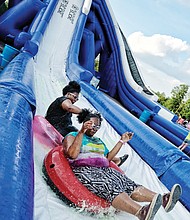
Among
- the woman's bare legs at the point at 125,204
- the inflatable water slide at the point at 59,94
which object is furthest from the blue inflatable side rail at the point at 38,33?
the woman's bare legs at the point at 125,204

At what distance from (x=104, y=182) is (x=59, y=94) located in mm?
2612

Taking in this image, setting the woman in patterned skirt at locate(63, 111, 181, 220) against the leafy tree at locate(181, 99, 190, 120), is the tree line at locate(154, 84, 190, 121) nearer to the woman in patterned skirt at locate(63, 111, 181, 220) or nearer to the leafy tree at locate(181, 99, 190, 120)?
the leafy tree at locate(181, 99, 190, 120)

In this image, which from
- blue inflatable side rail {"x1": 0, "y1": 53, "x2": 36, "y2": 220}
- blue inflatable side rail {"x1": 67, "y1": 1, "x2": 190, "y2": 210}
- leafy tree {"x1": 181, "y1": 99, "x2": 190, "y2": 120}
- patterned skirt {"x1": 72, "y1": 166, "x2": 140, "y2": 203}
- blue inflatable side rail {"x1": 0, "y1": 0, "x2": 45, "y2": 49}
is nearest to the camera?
blue inflatable side rail {"x1": 0, "y1": 53, "x2": 36, "y2": 220}

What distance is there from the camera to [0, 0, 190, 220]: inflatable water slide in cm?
101

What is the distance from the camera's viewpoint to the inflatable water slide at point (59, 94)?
101cm

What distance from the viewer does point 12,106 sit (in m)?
1.30

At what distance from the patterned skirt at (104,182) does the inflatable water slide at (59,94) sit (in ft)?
0.38

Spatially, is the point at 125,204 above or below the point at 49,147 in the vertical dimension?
above

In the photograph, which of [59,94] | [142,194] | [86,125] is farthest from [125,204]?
[59,94]

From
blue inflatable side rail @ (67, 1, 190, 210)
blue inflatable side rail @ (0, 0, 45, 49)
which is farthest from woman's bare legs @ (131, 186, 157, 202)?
blue inflatable side rail @ (0, 0, 45, 49)

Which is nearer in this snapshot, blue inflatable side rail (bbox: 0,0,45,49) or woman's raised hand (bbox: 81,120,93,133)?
woman's raised hand (bbox: 81,120,93,133)

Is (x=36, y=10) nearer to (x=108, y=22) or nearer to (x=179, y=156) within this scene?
(x=108, y=22)

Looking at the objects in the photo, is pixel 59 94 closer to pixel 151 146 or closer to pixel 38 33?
pixel 151 146

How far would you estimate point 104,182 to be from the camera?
1.37 metres
